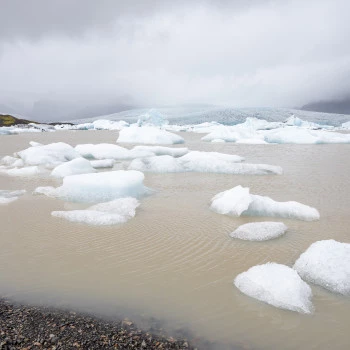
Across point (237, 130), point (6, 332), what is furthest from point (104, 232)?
point (237, 130)

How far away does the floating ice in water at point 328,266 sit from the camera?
12.7ft

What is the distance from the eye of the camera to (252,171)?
39.8 ft

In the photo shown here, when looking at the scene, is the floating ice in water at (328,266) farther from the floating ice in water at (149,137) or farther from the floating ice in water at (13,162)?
the floating ice in water at (149,137)

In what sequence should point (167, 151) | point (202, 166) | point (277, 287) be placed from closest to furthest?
1. point (277, 287)
2. point (202, 166)
3. point (167, 151)

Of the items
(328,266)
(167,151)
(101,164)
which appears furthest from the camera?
(167,151)

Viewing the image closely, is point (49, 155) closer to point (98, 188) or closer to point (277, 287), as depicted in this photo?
point (98, 188)

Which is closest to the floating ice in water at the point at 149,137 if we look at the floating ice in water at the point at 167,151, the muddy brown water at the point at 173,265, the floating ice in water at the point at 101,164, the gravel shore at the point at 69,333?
the floating ice in water at the point at 167,151

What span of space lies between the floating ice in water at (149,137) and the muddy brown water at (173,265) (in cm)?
1870

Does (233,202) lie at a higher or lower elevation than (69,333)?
lower

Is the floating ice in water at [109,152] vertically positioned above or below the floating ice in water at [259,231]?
below

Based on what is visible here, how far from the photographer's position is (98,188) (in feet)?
26.5

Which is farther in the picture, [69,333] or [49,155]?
[49,155]

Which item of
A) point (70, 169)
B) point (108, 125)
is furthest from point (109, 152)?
point (108, 125)

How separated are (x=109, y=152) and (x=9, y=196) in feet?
28.3
